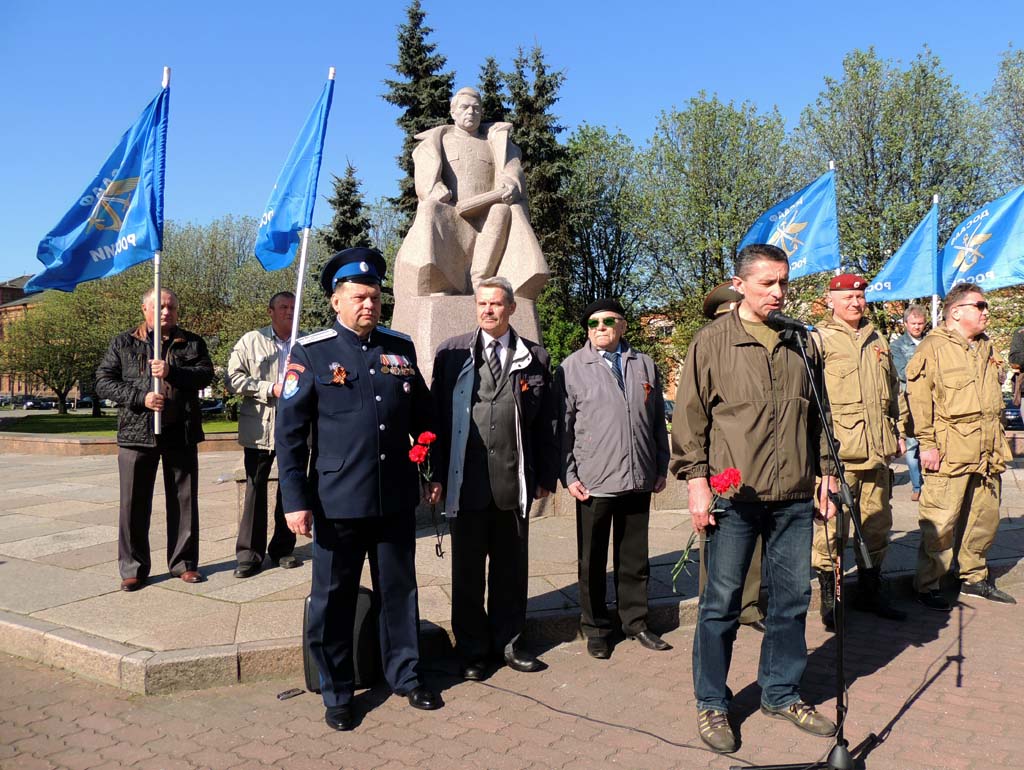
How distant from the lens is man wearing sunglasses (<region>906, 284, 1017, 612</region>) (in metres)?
5.39

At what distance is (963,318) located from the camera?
17.7 feet

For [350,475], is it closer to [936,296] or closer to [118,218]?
[118,218]

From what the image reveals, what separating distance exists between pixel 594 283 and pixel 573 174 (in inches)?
236

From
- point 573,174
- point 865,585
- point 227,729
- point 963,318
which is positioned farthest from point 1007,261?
point 573,174

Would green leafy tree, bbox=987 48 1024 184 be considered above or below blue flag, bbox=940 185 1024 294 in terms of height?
above

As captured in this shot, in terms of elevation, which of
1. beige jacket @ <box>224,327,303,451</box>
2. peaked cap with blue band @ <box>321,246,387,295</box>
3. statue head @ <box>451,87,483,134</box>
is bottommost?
beige jacket @ <box>224,327,303,451</box>

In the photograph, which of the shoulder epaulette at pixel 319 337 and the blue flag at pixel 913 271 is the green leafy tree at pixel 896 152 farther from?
the shoulder epaulette at pixel 319 337

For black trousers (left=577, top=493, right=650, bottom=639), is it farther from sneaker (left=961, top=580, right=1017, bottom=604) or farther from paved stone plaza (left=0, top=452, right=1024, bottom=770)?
sneaker (left=961, top=580, right=1017, bottom=604)

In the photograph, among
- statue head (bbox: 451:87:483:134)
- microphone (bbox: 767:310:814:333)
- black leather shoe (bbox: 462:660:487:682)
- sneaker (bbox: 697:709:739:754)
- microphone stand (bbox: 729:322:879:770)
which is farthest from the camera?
statue head (bbox: 451:87:483:134)

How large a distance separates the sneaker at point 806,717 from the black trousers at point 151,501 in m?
3.96

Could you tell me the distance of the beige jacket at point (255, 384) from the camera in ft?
19.4

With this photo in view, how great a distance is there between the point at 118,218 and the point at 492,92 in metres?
27.0

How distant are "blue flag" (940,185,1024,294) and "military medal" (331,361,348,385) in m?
8.09

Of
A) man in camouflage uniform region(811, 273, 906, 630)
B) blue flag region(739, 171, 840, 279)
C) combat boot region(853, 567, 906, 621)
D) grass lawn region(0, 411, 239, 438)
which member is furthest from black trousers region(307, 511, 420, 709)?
grass lawn region(0, 411, 239, 438)
